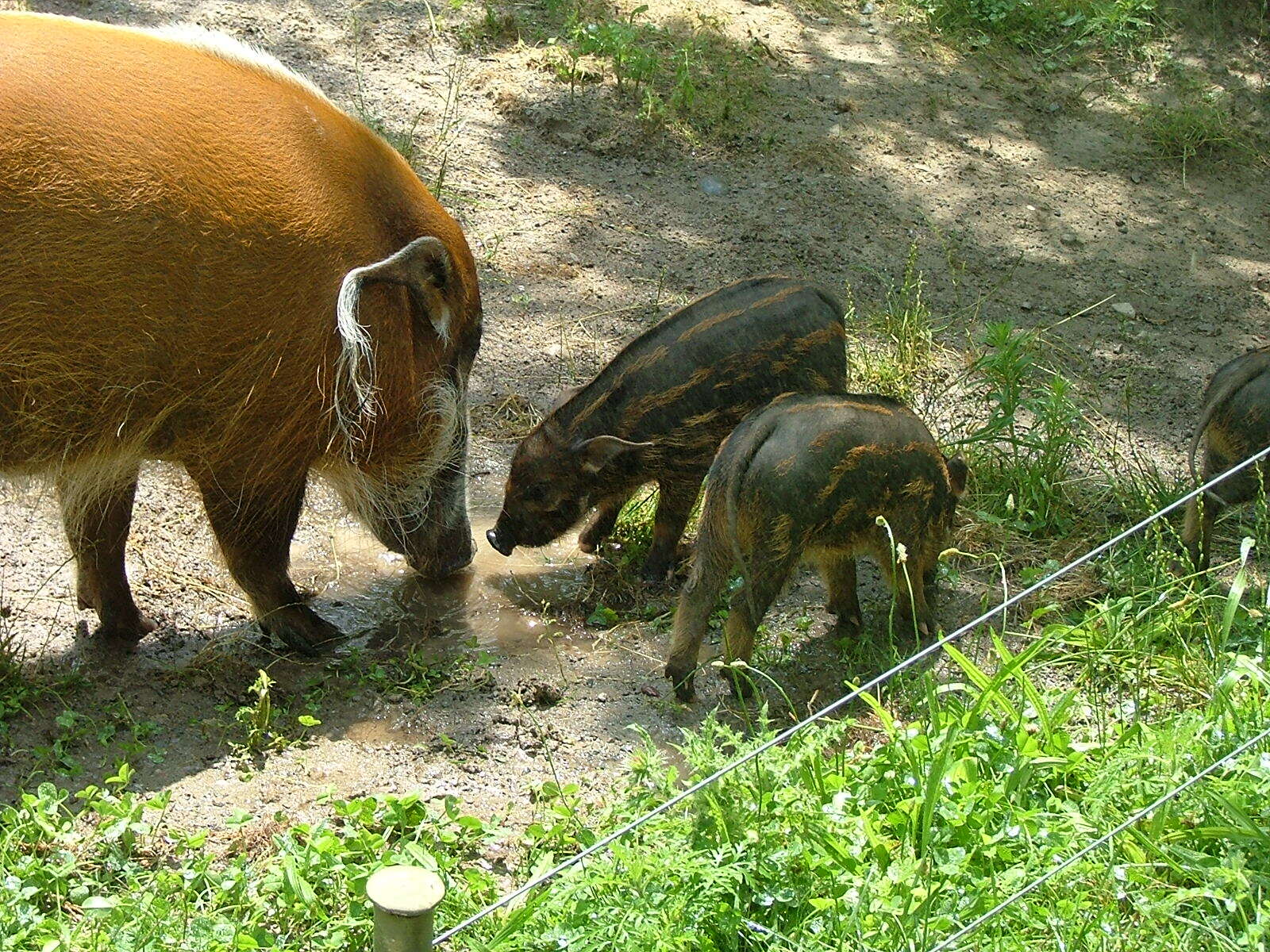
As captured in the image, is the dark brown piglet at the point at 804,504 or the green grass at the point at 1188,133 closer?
the dark brown piglet at the point at 804,504

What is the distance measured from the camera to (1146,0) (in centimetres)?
831

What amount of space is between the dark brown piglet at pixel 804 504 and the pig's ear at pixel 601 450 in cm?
61

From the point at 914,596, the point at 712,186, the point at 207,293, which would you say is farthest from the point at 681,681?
the point at 712,186

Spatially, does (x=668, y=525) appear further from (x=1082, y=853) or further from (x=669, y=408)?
(x=1082, y=853)

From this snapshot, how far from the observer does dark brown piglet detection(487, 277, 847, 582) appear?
14.9 feet

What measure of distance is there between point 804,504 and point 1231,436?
1.62 m

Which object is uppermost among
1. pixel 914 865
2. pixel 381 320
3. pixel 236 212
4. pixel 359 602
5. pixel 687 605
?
pixel 236 212

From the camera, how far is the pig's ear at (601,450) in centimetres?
443

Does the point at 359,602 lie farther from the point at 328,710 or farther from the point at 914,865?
the point at 914,865

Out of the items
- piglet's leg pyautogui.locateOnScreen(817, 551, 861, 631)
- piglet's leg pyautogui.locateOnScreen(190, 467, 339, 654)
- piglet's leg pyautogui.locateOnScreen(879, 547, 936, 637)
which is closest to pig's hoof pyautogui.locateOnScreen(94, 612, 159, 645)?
piglet's leg pyautogui.locateOnScreen(190, 467, 339, 654)

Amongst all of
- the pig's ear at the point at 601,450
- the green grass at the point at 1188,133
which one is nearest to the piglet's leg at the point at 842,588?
the pig's ear at the point at 601,450

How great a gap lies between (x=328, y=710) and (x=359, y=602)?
710mm

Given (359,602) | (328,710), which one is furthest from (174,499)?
(328,710)

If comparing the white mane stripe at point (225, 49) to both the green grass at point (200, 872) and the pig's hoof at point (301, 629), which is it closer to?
the pig's hoof at point (301, 629)
